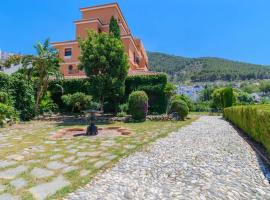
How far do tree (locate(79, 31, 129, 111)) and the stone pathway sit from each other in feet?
34.0

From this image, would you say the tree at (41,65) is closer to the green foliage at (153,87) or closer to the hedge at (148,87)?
the hedge at (148,87)

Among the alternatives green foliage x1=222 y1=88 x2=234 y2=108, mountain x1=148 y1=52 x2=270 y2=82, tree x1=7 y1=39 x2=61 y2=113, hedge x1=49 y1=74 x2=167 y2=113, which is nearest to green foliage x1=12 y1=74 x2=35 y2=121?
tree x1=7 y1=39 x2=61 y2=113

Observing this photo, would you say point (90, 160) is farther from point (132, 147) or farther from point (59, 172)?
point (132, 147)

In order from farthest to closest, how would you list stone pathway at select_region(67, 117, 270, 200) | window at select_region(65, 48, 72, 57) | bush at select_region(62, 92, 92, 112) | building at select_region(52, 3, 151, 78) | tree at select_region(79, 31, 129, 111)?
window at select_region(65, 48, 72, 57) < building at select_region(52, 3, 151, 78) < bush at select_region(62, 92, 92, 112) < tree at select_region(79, 31, 129, 111) < stone pathway at select_region(67, 117, 270, 200)

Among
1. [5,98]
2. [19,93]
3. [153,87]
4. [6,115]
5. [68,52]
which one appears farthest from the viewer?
[68,52]

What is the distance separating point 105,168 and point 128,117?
11.4 metres

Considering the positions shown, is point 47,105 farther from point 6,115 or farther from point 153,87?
point 153,87

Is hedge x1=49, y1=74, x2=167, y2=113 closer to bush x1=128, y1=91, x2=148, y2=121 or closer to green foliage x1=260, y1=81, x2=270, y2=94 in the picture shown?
bush x1=128, y1=91, x2=148, y2=121

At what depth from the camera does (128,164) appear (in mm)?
5199

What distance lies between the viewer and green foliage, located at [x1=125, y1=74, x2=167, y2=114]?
1905cm

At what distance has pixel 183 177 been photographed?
4.39 m

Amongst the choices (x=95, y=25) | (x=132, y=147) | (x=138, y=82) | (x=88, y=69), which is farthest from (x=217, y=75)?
(x=132, y=147)

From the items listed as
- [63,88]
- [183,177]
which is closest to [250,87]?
[63,88]

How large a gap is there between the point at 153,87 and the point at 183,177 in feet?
49.1
